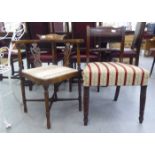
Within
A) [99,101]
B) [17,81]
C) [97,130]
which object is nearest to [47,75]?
[97,130]

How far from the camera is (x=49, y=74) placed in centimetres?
170

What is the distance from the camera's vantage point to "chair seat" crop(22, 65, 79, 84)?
1626 mm

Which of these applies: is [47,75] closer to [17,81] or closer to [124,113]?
[124,113]

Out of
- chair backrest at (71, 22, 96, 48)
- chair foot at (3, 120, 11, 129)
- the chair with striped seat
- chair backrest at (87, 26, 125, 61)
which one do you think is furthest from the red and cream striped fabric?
chair backrest at (71, 22, 96, 48)

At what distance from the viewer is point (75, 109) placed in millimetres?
2125

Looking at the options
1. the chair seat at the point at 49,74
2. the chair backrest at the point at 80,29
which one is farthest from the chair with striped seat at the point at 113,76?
the chair backrest at the point at 80,29

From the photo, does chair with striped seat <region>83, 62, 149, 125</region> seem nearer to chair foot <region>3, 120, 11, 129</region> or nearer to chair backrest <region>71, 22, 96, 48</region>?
chair foot <region>3, 120, 11, 129</region>

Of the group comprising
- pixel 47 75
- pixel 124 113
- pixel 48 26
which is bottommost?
pixel 124 113

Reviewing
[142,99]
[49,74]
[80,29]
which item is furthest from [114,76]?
[80,29]

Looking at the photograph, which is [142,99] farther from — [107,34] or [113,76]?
[107,34]

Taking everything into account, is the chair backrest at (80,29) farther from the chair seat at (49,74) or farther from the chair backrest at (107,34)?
the chair seat at (49,74)

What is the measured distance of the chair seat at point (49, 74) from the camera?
163 centimetres

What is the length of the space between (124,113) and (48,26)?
1.53m

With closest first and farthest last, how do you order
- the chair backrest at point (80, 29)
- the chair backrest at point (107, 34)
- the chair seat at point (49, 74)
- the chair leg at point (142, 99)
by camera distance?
the chair seat at point (49, 74), the chair leg at point (142, 99), the chair backrest at point (107, 34), the chair backrest at point (80, 29)
